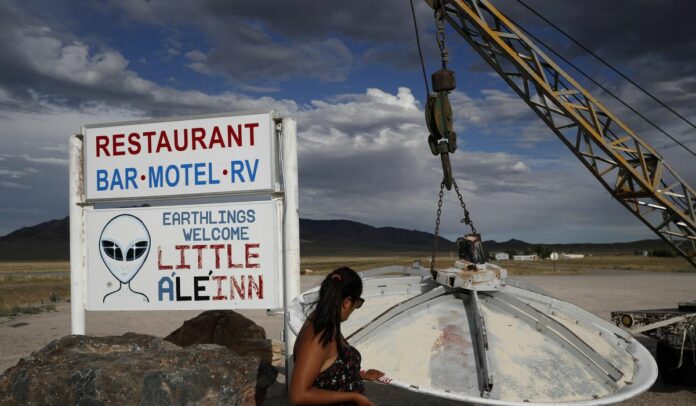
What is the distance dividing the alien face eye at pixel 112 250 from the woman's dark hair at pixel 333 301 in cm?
656

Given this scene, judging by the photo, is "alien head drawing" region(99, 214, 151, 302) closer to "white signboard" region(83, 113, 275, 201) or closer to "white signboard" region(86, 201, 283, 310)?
"white signboard" region(86, 201, 283, 310)

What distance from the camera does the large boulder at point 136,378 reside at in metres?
6.02

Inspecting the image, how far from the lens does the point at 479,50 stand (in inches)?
582

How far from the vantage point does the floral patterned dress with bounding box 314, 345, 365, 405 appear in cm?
357

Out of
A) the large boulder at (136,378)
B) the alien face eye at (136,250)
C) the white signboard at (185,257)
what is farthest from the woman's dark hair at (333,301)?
the alien face eye at (136,250)

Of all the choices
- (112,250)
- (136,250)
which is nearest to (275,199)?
(136,250)

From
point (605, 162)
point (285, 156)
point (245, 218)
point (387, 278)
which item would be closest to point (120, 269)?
point (245, 218)

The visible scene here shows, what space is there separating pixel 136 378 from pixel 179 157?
387cm

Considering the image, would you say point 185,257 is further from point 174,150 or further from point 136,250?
point 174,150

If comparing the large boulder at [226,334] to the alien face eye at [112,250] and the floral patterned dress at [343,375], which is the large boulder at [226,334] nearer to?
the alien face eye at [112,250]

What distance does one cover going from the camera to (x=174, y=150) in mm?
9047

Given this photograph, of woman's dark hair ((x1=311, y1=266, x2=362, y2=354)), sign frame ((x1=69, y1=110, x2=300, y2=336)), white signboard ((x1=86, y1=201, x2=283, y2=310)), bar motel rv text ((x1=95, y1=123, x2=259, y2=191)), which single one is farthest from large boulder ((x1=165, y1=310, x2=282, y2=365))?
woman's dark hair ((x1=311, y1=266, x2=362, y2=354))

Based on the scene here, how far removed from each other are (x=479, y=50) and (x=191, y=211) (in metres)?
9.07

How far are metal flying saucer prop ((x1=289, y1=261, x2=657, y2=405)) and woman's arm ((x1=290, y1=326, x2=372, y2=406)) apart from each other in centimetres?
124
